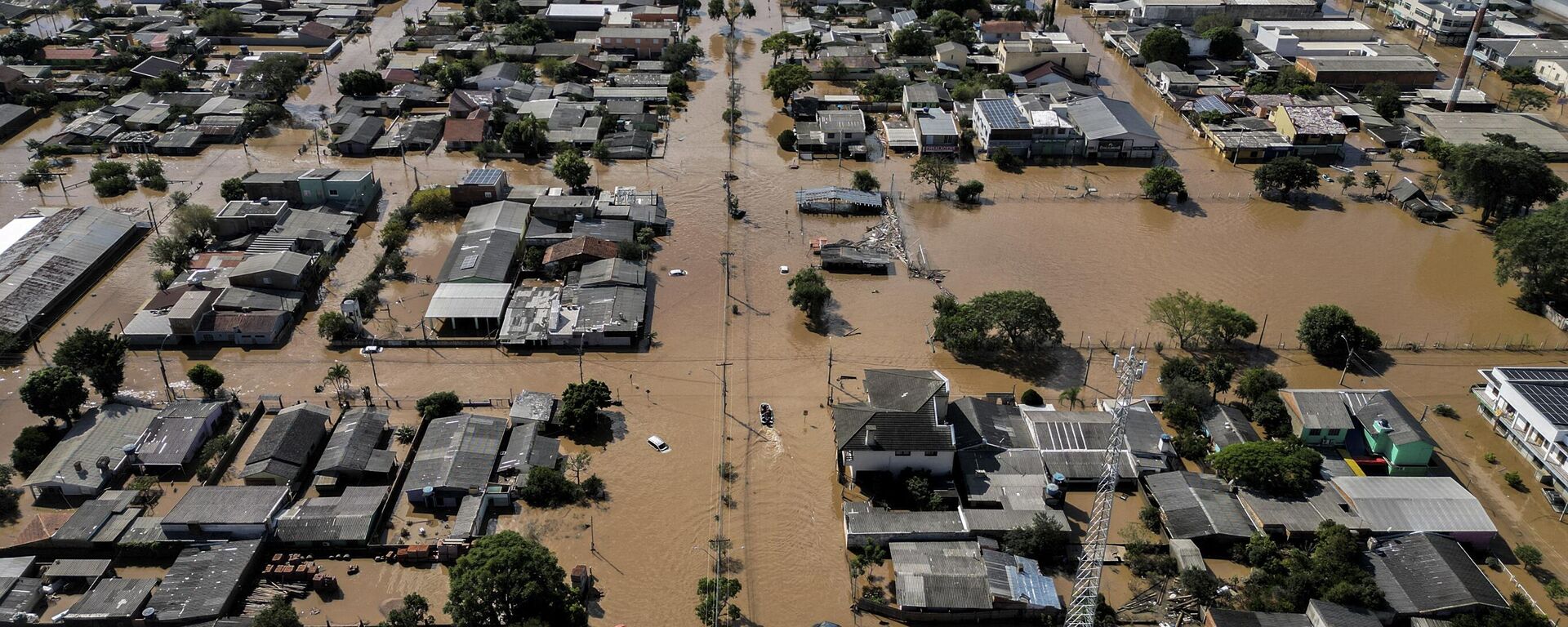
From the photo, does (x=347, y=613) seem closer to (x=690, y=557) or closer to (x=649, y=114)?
(x=690, y=557)

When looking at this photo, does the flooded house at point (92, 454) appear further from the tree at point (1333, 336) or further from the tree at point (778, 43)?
the tree at point (778, 43)

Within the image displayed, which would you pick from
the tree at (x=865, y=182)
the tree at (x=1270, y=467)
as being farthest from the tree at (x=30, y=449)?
the tree at (x=1270, y=467)

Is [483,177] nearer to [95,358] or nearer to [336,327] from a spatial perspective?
[336,327]

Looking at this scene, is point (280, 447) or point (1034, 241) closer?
point (280, 447)

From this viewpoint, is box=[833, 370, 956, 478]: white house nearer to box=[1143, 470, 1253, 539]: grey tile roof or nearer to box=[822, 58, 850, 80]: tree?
box=[1143, 470, 1253, 539]: grey tile roof

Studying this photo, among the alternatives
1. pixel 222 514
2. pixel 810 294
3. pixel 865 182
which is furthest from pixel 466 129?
pixel 222 514

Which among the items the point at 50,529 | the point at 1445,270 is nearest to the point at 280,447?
the point at 50,529
